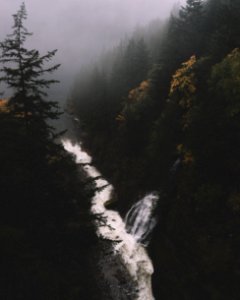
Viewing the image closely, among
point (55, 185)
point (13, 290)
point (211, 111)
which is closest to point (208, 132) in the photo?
point (211, 111)

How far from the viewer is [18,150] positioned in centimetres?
1145

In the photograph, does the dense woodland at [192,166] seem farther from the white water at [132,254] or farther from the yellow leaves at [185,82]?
the white water at [132,254]

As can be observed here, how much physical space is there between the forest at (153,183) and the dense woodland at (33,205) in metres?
0.04

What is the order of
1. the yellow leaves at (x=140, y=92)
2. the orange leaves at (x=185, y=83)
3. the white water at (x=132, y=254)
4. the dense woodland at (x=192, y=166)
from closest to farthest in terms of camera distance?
the dense woodland at (x=192, y=166)
the white water at (x=132, y=254)
the orange leaves at (x=185, y=83)
the yellow leaves at (x=140, y=92)

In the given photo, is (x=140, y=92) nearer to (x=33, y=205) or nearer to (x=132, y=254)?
(x=132, y=254)

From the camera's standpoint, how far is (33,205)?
36.8 feet

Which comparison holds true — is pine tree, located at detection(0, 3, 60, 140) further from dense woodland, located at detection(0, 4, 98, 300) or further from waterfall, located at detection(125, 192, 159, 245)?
waterfall, located at detection(125, 192, 159, 245)

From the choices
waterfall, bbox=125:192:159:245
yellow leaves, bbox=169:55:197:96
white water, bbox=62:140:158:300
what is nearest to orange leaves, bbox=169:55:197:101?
yellow leaves, bbox=169:55:197:96

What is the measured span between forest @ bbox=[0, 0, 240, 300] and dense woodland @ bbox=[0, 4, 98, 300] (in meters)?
0.04

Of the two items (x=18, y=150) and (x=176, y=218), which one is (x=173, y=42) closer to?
(x=176, y=218)

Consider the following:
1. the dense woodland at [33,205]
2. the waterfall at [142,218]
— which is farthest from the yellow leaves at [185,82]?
the dense woodland at [33,205]

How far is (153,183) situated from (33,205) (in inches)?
749

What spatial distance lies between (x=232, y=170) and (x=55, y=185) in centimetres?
1158

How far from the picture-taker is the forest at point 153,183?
10.9 m
